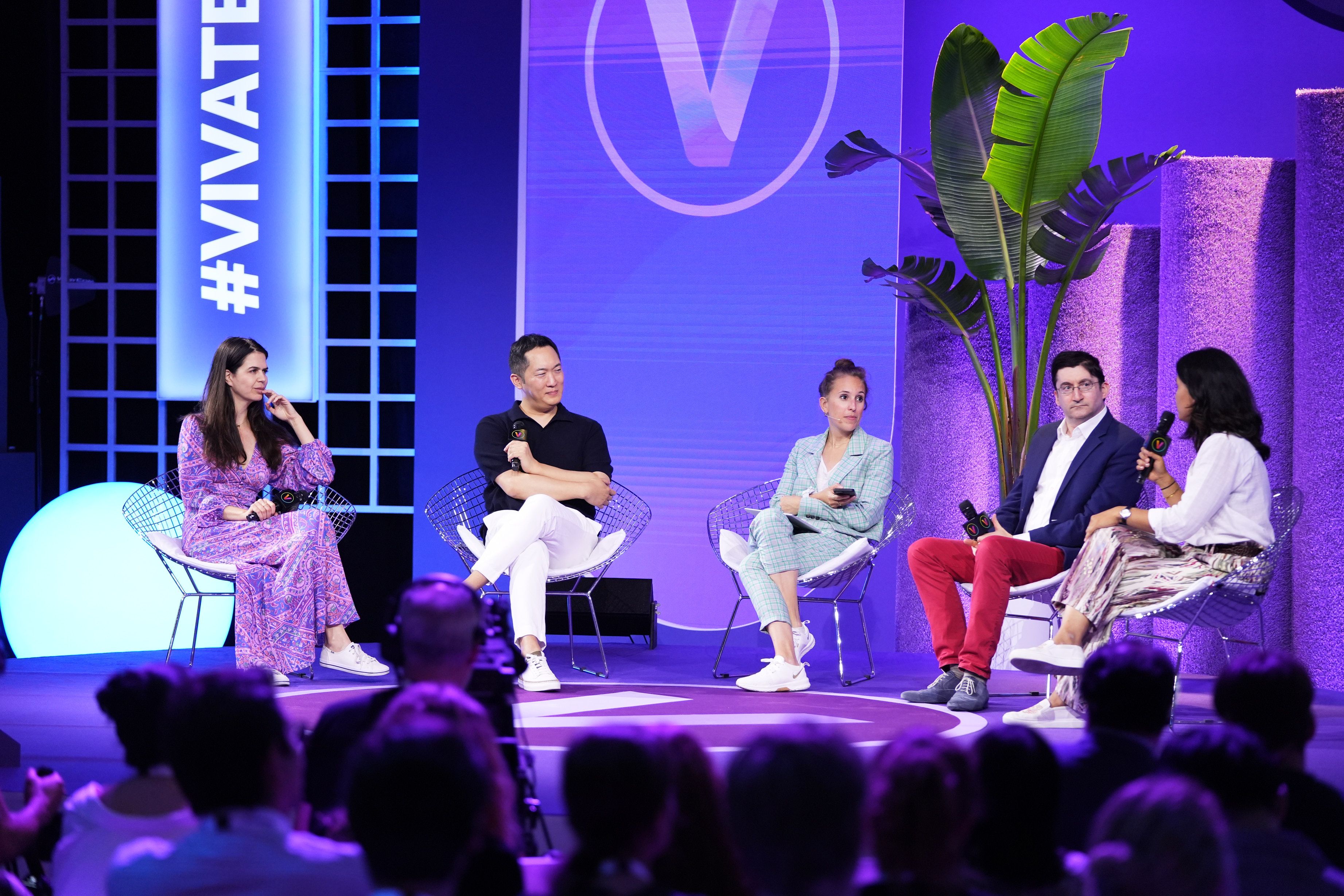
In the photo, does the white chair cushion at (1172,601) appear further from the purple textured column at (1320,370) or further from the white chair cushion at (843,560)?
the purple textured column at (1320,370)

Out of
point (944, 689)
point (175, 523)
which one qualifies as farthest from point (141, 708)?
point (175, 523)

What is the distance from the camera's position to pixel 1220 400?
4.12m

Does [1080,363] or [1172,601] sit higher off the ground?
[1080,363]

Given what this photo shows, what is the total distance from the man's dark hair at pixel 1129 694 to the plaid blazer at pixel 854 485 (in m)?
3.31

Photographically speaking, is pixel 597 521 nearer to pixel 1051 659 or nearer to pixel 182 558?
pixel 182 558

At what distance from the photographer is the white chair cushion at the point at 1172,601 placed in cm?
403

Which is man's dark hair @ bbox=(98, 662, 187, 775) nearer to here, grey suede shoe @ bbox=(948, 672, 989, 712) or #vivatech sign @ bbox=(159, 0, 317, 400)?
grey suede shoe @ bbox=(948, 672, 989, 712)

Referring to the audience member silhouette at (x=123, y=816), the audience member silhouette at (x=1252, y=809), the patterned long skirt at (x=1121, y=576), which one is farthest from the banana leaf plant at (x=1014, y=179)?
the audience member silhouette at (x=123, y=816)

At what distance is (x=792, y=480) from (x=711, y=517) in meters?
0.73

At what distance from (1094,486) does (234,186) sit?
Answer: 168 inches

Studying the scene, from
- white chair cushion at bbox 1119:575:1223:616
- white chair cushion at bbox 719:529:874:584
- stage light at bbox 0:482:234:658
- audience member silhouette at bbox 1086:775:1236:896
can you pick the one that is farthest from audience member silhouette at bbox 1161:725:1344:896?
stage light at bbox 0:482:234:658

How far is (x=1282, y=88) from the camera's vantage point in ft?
19.8

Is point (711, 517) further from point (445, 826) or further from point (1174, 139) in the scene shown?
point (445, 826)

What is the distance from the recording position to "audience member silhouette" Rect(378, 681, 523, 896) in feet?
4.67
